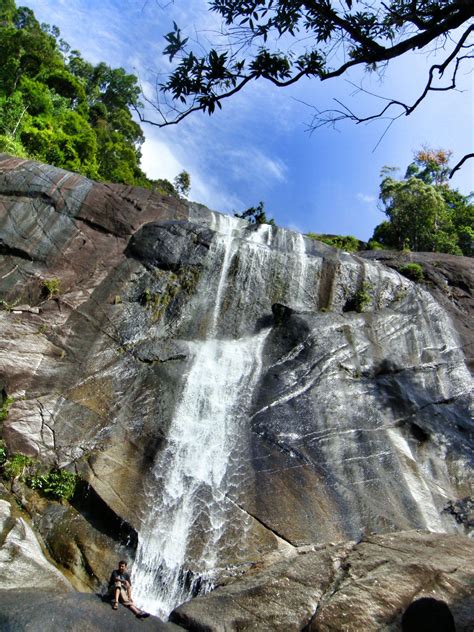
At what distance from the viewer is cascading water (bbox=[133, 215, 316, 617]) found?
9.14 metres

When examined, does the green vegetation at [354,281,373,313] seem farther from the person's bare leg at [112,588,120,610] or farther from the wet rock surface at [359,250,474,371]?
the person's bare leg at [112,588,120,610]

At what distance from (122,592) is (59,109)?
31.9 meters

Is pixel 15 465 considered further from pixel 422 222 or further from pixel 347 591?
pixel 422 222

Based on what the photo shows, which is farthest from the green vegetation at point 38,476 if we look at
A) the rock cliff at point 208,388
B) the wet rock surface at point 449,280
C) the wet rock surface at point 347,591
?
the wet rock surface at point 449,280

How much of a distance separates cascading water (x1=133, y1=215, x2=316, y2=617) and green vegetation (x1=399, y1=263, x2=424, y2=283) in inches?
165

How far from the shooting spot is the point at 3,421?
10.7 metres

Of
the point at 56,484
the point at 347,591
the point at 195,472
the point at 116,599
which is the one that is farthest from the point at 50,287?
the point at 347,591

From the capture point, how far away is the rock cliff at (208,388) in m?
9.66

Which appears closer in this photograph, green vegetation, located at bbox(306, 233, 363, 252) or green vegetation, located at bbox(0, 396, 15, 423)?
green vegetation, located at bbox(0, 396, 15, 423)

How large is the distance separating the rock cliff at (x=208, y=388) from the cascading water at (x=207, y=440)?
4cm

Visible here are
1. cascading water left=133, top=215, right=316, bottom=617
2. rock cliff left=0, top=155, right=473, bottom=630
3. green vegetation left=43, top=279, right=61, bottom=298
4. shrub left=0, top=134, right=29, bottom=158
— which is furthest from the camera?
shrub left=0, top=134, right=29, bottom=158

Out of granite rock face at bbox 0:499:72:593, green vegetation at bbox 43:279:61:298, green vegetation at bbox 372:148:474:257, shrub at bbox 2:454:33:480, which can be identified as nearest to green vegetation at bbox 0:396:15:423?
shrub at bbox 2:454:33:480

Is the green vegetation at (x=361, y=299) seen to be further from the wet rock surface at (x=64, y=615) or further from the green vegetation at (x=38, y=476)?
the wet rock surface at (x=64, y=615)

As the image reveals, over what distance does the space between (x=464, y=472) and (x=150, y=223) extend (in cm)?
1181
